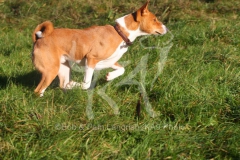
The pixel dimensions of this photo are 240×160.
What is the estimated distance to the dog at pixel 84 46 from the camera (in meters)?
4.60

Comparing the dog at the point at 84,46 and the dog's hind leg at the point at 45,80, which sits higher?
the dog at the point at 84,46

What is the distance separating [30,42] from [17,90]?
9.81 feet

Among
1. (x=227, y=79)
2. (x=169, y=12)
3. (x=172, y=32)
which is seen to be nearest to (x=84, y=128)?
(x=227, y=79)

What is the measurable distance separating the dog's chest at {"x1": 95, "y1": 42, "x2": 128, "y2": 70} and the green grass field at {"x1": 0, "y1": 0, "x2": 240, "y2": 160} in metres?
0.25

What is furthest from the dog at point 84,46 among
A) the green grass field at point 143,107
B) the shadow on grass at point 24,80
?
the shadow on grass at point 24,80

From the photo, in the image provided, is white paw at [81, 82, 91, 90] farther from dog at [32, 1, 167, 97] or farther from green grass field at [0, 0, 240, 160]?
green grass field at [0, 0, 240, 160]

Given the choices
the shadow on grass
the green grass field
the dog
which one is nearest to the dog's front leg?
the dog

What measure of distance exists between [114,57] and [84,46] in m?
0.44

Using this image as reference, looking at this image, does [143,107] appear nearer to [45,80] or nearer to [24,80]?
[45,80]

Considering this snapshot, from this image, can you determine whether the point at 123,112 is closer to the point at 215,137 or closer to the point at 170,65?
the point at 215,137

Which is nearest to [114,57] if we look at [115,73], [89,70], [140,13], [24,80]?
[115,73]

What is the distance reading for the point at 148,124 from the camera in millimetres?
3766

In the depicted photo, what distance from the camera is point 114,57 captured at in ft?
16.0

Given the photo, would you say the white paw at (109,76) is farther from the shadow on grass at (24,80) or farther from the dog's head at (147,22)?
the shadow on grass at (24,80)
